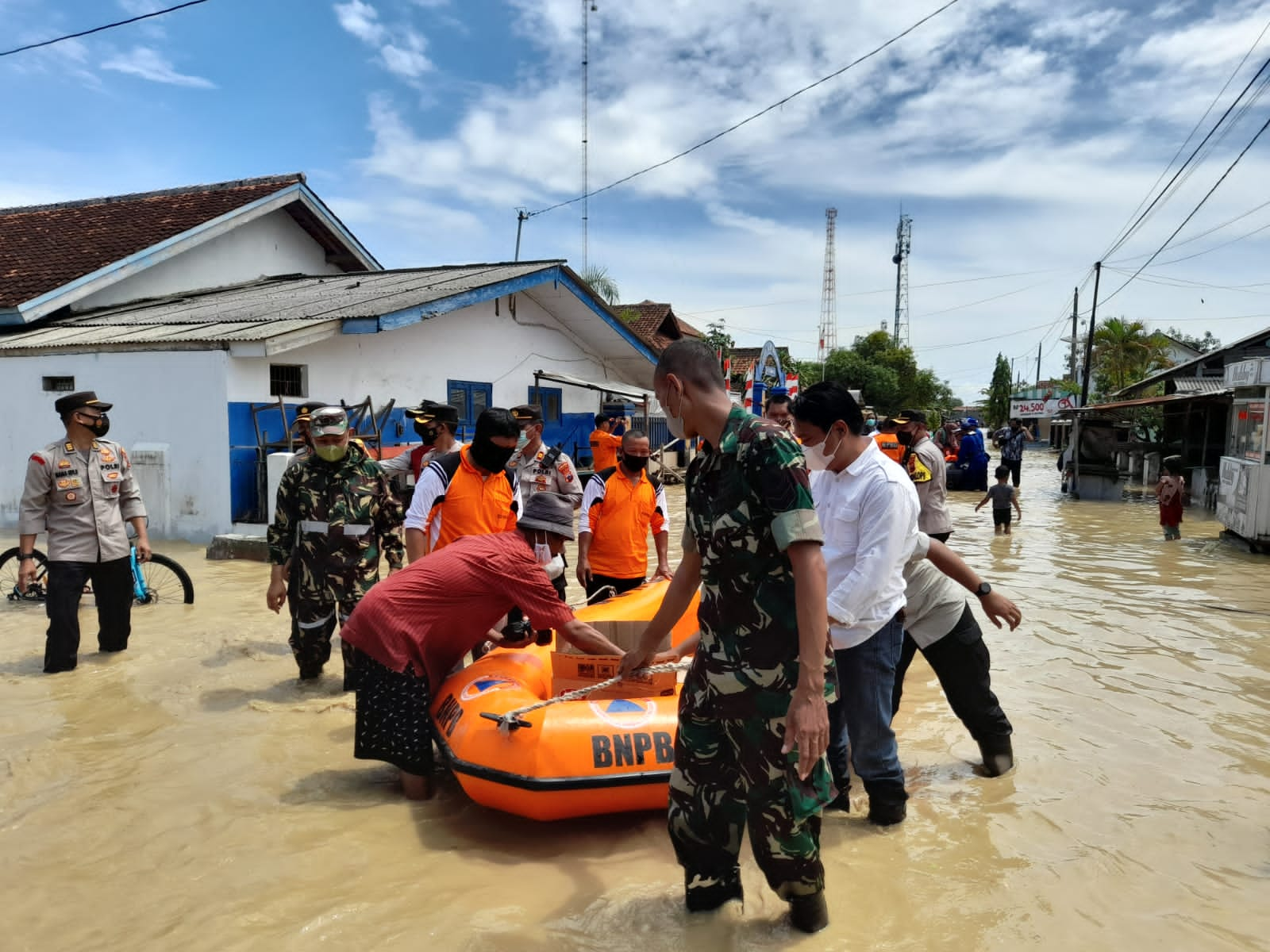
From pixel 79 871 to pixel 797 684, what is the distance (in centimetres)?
282

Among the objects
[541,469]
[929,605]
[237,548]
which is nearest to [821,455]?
[929,605]

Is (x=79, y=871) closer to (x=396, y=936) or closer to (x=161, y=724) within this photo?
(x=396, y=936)

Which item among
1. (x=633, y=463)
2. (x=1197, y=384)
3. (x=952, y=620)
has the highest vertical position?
(x=1197, y=384)

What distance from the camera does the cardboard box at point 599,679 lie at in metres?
3.86

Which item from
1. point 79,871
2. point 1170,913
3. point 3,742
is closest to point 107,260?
point 3,742

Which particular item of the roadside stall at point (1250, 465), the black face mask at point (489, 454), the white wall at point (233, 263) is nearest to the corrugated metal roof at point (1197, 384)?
the roadside stall at point (1250, 465)

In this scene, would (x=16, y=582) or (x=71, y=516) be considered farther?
(x=16, y=582)

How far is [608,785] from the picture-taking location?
136 inches

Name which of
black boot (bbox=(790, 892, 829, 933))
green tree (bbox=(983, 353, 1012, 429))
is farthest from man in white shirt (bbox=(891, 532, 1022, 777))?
green tree (bbox=(983, 353, 1012, 429))

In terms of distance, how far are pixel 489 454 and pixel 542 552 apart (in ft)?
3.28

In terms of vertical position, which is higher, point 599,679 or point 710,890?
point 599,679

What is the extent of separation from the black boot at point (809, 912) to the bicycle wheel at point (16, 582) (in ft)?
20.6

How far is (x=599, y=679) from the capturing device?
3902mm

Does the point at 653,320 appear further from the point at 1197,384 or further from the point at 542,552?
the point at 542,552
